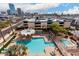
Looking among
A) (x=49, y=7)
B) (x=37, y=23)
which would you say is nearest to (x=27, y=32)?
(x=37, y=23)

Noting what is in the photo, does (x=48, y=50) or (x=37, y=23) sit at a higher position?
(x=37, y=23)

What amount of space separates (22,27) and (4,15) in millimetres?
418

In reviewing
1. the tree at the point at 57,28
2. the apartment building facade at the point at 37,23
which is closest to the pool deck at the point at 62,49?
the tree at the point at 57,28

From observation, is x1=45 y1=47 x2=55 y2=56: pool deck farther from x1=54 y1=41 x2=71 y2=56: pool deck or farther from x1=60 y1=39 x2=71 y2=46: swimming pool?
x1=60 y1=39 x2=71 y2=46: swimming pool

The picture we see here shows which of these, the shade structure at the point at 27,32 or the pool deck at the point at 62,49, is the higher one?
the shade structure at the point at 27,32

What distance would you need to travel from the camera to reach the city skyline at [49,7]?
275 centimetres

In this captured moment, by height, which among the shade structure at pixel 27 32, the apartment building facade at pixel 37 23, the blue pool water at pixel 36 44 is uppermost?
the apartment building facade at pixel 37 23

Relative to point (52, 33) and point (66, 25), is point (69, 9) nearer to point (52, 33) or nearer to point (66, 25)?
point (66, 25)

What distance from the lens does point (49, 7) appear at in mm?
2777

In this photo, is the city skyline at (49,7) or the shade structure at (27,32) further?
the shade structure at (27,32)

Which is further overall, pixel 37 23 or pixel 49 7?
pixel 37 23

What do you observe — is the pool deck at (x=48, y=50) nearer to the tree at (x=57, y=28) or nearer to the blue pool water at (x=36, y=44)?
the blue pool water at (x=36, y=44)

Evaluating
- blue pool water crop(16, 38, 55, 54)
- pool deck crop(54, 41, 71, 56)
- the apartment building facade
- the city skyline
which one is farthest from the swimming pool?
the city skyline

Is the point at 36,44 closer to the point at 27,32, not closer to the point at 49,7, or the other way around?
the point at 27,32
